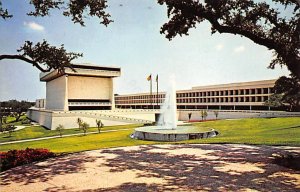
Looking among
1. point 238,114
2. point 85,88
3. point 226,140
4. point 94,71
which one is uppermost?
point 94,71

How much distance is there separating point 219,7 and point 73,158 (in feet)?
30.6

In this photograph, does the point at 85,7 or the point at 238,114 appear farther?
the point at 238,114

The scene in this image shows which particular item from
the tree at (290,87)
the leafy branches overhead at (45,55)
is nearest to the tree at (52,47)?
the leafy branches overhead at (45,55)

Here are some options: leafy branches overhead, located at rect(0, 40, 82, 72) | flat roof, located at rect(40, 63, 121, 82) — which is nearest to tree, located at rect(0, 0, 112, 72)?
leafy branches overhead, located at rect(0, 40, 82, 72)

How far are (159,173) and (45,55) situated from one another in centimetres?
733

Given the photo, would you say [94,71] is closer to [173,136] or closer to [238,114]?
[238,114]

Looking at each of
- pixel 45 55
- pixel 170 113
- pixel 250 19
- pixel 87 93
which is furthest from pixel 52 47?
pixel 87 93

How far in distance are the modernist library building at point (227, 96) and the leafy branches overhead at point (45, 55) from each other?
5187cm

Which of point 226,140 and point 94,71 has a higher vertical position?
point 94,71

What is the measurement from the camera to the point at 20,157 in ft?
42.1

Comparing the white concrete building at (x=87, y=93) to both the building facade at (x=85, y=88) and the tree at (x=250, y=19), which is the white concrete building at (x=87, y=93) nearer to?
the building facade at (x=85, y=88)

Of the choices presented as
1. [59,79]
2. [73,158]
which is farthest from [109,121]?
[73,158]

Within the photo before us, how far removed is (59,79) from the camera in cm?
6981

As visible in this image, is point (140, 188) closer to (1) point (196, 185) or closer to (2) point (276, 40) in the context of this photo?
(1) point (196, 185)
